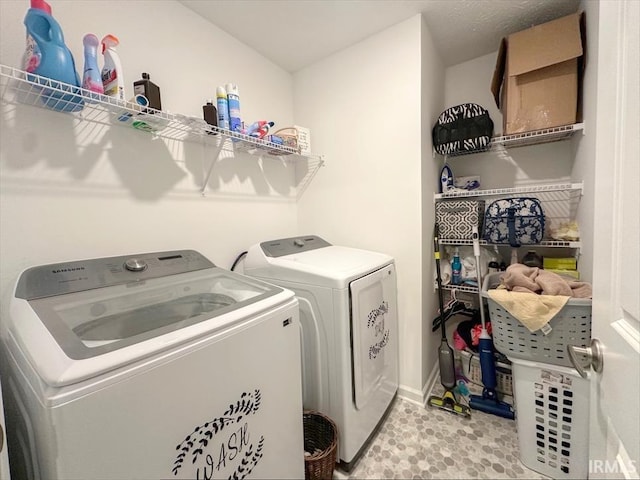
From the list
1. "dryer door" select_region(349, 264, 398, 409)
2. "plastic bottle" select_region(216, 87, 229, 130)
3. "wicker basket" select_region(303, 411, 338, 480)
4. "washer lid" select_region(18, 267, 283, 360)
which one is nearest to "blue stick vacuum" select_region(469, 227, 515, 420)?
"dryer door" select_region(349, 264, 398, 409)

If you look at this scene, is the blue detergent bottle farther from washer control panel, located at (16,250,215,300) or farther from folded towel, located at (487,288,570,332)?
folded towel, located at (487,288,570,332)

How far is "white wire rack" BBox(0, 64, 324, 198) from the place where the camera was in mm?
1031

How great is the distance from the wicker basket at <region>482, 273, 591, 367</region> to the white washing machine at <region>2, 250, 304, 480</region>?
3.74 ft

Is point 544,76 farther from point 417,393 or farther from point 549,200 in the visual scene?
point 417,393

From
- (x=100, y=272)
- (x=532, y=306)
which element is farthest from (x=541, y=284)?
(x=100, y=272)

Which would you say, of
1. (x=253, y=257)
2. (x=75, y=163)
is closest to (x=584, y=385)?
(x=253, y=257)

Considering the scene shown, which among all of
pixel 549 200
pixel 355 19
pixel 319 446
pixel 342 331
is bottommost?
pixel 319 446

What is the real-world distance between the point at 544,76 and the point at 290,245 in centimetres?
194

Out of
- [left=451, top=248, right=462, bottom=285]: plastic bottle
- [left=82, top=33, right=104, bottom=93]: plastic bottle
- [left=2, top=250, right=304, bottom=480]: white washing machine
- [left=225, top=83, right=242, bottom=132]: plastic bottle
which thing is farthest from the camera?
[left=451, top=248, right=462, bottom=285]: plastic bottle

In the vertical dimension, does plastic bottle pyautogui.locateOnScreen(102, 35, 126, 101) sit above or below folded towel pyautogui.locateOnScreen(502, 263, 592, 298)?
above

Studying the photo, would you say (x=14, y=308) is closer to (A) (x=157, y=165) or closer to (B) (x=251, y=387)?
(B) (x=251, y=387)

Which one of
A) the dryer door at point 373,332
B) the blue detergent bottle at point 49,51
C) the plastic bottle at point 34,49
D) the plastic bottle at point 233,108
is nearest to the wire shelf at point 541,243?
the dryer door at point 373,332

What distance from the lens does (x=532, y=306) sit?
1.35 m

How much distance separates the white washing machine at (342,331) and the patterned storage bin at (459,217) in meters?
0.62
